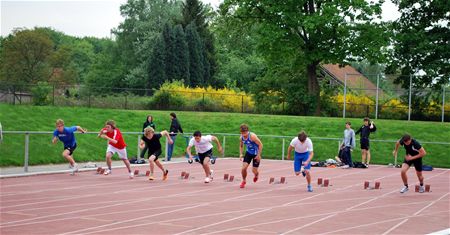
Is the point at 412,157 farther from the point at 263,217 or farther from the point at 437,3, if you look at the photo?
the point at 437,3

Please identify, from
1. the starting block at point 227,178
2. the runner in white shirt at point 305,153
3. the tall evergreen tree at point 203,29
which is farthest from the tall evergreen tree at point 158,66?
the runner in white shirt at point 305,153

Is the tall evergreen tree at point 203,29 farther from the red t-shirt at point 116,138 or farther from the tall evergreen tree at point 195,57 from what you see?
the red t-shirt at point 116,138

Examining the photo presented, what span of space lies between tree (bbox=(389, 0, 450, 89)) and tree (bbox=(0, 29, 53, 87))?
4638cm

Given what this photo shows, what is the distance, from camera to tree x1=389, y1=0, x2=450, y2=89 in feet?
143

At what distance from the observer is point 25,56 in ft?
262

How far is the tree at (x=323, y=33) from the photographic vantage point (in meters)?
44.1

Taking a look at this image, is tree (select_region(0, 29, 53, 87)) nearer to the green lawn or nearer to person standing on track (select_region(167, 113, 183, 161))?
the green lawn

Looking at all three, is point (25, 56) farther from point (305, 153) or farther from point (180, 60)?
point (305, 153)

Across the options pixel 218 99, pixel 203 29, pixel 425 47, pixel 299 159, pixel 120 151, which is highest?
pixel 203 29

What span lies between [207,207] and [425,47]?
109ft

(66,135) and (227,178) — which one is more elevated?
(66,135)

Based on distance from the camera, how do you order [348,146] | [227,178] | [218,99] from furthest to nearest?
[218,99] < [348,146] < [227,178]

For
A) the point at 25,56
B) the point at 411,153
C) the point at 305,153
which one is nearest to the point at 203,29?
the point at 25,56

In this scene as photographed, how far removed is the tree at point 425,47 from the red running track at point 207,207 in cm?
2445
